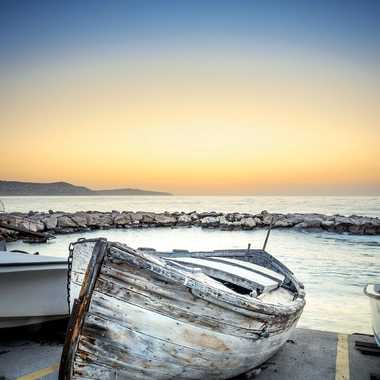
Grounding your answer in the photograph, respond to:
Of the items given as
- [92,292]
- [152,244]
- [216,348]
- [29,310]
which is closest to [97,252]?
[92,292]

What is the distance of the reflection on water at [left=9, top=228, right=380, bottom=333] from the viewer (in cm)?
832

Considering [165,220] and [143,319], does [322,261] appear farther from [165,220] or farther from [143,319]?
[165,220]

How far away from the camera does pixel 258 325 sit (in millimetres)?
3586

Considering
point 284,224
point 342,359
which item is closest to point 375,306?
point 342,359

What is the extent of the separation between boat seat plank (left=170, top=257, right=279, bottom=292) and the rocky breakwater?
19.8 m

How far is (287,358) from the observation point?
15.9ft

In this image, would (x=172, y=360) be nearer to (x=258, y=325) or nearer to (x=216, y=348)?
(x=216, y=348)

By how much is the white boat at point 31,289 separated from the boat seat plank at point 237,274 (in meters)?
1.85

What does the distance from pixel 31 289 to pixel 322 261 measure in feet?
41.4

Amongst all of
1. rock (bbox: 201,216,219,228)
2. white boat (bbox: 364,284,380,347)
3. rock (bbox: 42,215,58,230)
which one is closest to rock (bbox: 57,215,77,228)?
rock (bbox: 42,215,58,230)

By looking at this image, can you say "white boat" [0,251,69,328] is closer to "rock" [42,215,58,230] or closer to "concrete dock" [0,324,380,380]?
"concrete dock" [0,324,380,380]

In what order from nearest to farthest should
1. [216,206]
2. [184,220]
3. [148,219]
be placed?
[148,219] < [184,220] < [216,206]

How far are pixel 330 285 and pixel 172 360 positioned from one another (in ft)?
29.6

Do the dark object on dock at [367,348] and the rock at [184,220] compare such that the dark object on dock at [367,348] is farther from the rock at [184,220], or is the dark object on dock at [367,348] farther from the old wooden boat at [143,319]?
the rock at [184,220]
